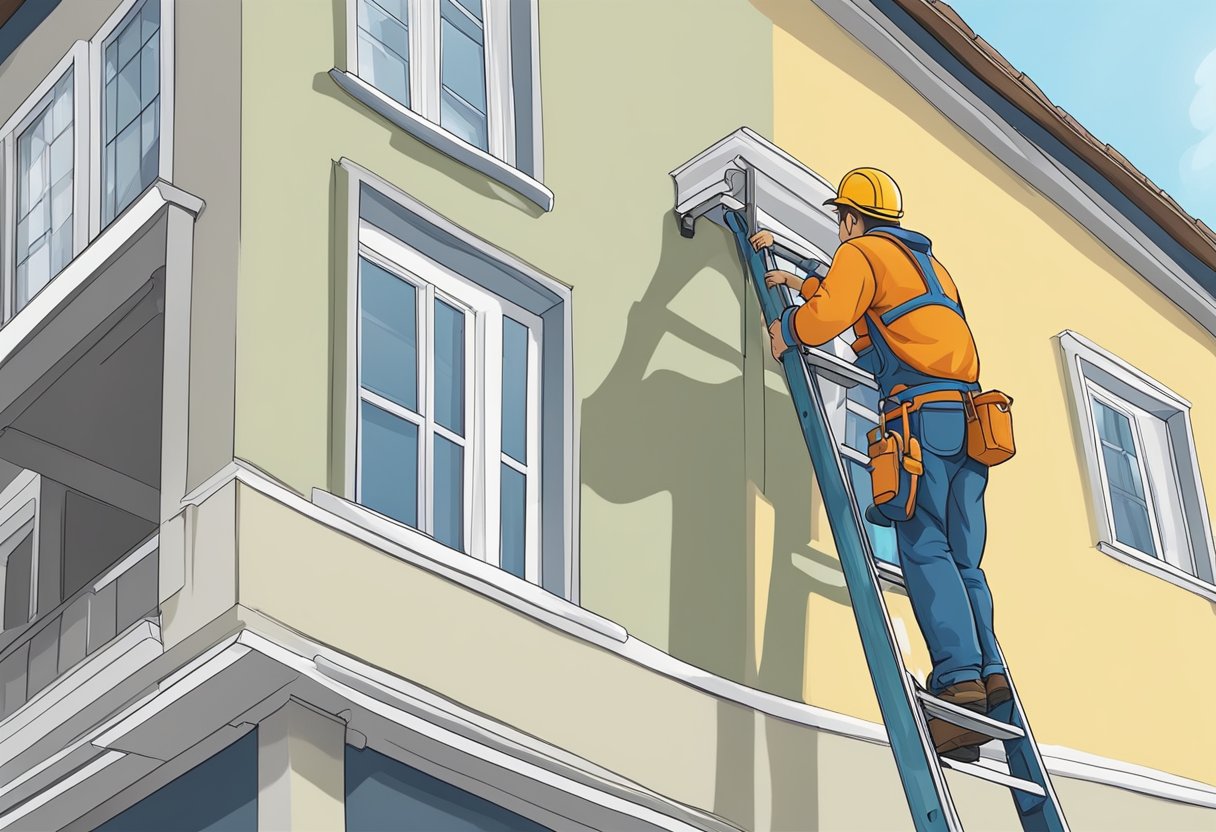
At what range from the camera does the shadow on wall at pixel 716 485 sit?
740 centimetres

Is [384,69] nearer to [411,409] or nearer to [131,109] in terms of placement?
[131,109]

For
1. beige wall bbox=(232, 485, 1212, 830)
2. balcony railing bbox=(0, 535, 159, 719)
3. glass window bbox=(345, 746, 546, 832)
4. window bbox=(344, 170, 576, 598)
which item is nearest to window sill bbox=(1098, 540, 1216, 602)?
beige wall bbox=(232, 485, 1212, 830)

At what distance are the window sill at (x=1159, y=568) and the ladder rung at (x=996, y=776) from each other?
2319 millimetres

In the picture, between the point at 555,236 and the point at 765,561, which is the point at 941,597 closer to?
the point at 765,561

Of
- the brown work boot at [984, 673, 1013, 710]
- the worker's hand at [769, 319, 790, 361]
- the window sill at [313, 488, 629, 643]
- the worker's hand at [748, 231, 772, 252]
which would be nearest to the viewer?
the window sill at [313, 488, 629, 643]

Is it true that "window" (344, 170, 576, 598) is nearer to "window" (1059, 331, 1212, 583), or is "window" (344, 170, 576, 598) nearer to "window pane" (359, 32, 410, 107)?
"window pane" (359, 32, 410, 107)

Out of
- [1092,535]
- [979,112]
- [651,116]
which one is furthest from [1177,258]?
[651,116]

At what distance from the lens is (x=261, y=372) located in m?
6.27

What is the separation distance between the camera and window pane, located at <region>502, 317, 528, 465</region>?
7359 mm

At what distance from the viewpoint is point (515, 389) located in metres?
7.49

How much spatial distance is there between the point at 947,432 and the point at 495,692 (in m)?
2.42

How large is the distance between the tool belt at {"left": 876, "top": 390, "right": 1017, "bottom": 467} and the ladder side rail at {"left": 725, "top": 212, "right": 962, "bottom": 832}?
0.40 metres

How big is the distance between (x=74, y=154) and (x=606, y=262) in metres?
2.40

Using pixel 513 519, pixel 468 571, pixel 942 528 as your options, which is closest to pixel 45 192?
pixel 513 519
